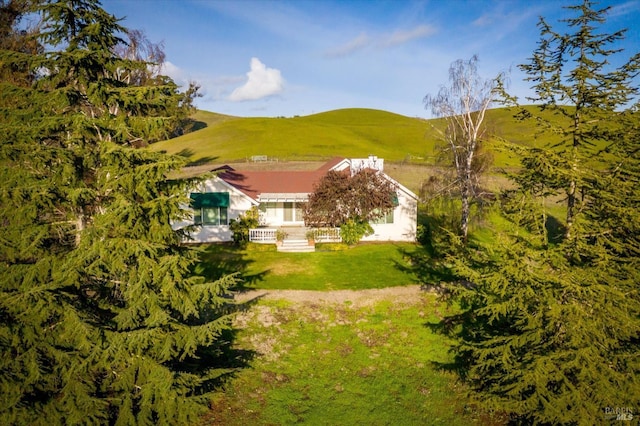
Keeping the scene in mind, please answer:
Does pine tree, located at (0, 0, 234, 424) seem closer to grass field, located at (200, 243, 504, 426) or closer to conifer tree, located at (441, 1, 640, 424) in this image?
grass field, located at (200, 243, 504, 426)

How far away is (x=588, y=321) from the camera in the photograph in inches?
348

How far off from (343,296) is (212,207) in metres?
13.5

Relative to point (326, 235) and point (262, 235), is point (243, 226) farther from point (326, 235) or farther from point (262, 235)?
point (326, 235)

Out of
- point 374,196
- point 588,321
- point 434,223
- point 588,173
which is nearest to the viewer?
point 588,321

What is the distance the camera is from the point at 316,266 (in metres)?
23.8

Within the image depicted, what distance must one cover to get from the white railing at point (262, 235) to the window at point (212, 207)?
232cm

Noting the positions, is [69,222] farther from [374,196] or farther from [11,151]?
[374,196]

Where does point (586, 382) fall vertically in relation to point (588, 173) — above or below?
below

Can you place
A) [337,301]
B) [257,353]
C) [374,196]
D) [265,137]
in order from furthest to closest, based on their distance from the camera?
[265,137] < [374,196] < [337,301] < [257,353]

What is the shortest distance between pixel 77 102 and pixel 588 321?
1384cm

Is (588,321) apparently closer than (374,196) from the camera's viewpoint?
Yes

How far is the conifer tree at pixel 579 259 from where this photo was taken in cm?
887

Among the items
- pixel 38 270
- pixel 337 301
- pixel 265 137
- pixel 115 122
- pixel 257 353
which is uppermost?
pixel 265 137

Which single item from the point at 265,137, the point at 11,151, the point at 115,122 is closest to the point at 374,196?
the point at 115,122
